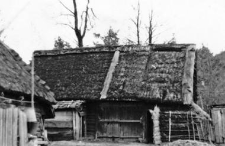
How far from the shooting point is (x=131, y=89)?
23047 millimetres

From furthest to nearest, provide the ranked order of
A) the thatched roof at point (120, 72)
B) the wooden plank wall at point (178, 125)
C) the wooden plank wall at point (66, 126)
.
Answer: the wooden plank wall at point (66, 126)
the thatched roof at point (120, 72)
the wooden plank wall at point (178, 125)

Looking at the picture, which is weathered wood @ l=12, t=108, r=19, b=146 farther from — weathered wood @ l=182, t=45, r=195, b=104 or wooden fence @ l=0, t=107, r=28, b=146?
weathered wood @ l=182, t=45, r=195, b=104

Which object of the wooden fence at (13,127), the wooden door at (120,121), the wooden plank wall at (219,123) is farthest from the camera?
the wooden door at (120,121)

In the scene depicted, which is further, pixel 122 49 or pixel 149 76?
pixel 122 49

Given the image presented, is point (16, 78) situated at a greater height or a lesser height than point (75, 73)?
lesser

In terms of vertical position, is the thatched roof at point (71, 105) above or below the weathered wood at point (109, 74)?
below

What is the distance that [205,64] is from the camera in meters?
46.8

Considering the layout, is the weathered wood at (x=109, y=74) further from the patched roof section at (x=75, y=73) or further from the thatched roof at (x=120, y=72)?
the patched roof section at (x=75, y=73)

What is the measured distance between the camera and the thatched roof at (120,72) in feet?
74.7

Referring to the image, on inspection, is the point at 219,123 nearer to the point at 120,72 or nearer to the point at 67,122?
the point at 120,72

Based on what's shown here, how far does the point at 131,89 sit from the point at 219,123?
15.5ft

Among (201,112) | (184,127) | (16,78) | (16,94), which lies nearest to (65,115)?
(184,127)

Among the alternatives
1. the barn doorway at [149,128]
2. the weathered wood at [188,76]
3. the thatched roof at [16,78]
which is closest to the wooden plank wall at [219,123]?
the weathered wood at [188,76]

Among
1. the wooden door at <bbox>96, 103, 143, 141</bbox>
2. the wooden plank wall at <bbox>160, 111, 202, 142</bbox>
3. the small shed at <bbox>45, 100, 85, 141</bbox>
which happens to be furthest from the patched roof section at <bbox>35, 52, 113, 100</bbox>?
the wooden plank wall at <bbox>160, 111, 202, 142</bbox>
